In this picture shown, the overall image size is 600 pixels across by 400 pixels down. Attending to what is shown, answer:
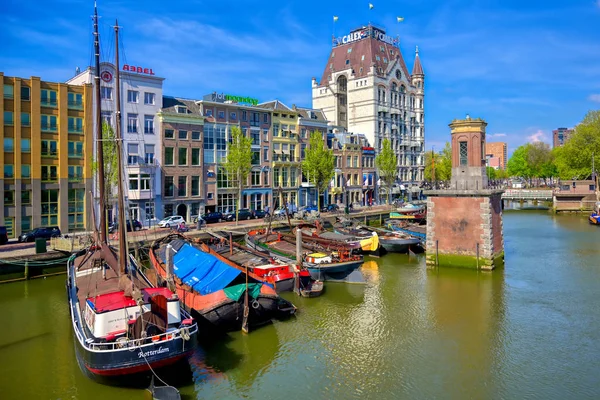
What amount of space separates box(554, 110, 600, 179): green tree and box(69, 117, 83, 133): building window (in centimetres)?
9585

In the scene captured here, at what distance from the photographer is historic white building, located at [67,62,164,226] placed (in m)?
54.0

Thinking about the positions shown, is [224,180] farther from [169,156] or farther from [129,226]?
[129,226]

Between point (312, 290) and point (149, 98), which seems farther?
point (149, 98)

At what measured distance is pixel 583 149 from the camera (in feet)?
328

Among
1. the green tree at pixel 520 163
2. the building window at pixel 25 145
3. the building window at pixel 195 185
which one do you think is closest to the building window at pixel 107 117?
the building window at pixel 25 145

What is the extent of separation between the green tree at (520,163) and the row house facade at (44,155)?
130 meters

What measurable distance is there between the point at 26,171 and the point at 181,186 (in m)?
17.5

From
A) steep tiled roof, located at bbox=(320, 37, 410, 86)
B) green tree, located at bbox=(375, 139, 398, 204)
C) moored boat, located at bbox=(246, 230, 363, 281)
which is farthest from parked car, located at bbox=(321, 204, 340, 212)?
moored boat, located at bbox=(246, 230, 363, 281)

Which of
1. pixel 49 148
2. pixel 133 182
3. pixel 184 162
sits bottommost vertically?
pixel 133 182

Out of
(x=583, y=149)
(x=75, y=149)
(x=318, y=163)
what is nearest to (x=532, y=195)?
(x=583, y=149)

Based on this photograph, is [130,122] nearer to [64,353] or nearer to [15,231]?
[15,231]

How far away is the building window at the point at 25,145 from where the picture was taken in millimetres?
49062

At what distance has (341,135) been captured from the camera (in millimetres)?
85000

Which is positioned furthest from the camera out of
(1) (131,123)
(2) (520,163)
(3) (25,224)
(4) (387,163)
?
(2) (520,163)
